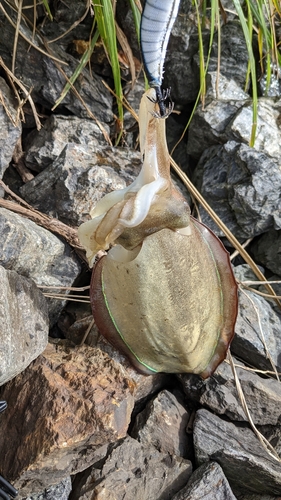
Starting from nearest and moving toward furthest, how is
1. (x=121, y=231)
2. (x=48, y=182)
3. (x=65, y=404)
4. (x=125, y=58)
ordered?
(x=121, y=231) → (x=65, y=404) → (x=48, y=182) → (x=125, y=58)

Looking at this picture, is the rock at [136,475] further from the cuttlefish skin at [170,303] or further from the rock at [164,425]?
the cuttlefish skin at [170,303]

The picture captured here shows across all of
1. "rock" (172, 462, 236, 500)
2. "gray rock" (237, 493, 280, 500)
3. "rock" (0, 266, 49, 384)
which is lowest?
"gray rock" (237, 493, 280, 500)

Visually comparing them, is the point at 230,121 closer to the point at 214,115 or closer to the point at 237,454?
the point at 214,115

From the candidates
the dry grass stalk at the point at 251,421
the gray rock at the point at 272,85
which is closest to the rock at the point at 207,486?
the dry grass stalk at the point at 251,421

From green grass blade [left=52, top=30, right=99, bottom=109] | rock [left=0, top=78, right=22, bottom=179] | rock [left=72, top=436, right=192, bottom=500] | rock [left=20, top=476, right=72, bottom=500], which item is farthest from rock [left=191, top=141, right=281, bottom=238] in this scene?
rock [left=20, top=476, right=72, bottom=500]

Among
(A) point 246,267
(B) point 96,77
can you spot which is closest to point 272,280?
(A) point 246,267

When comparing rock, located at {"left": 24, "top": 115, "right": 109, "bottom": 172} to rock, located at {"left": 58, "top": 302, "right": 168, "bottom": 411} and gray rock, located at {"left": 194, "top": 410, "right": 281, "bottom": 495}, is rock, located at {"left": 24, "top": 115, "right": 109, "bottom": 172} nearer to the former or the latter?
rock, located at {"left": 58, "top": 302, "right": 168, "bottom": 411}

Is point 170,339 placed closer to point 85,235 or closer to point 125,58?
point 85,235
